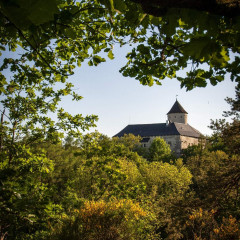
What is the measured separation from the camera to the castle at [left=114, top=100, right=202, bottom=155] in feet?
214

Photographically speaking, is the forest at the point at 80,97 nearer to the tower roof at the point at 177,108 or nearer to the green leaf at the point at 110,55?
the green leaf at the point at 110,55

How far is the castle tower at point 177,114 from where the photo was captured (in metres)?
75.7

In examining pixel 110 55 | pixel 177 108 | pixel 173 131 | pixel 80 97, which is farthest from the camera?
pixel 177 108

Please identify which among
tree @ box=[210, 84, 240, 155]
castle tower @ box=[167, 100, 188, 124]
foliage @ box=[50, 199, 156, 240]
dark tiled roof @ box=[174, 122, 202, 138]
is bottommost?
foliage @ box=[50, 199, 156, 240]

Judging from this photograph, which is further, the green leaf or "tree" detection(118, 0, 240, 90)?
the green leaf

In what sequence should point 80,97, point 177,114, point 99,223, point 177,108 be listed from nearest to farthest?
point 80,97, point 99,223, point 177,114, point 177,108

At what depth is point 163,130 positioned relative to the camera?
69062mm

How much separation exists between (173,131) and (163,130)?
3.36 metres

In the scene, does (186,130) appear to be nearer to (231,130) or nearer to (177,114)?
(177,114)

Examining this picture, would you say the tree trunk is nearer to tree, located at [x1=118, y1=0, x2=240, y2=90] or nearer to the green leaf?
tree, located at [x1=118, y1=0, x2=240, y2=90]

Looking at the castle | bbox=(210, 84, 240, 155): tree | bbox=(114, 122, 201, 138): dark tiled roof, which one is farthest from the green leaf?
bbox=(114, 122, 201, 138): dark tiled roof

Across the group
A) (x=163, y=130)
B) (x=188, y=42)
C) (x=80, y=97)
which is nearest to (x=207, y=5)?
(x=188, y=42)

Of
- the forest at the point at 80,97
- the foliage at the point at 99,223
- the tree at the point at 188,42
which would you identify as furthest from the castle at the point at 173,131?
the tree at the point at 188,42

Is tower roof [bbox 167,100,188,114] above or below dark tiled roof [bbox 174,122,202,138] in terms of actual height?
above
